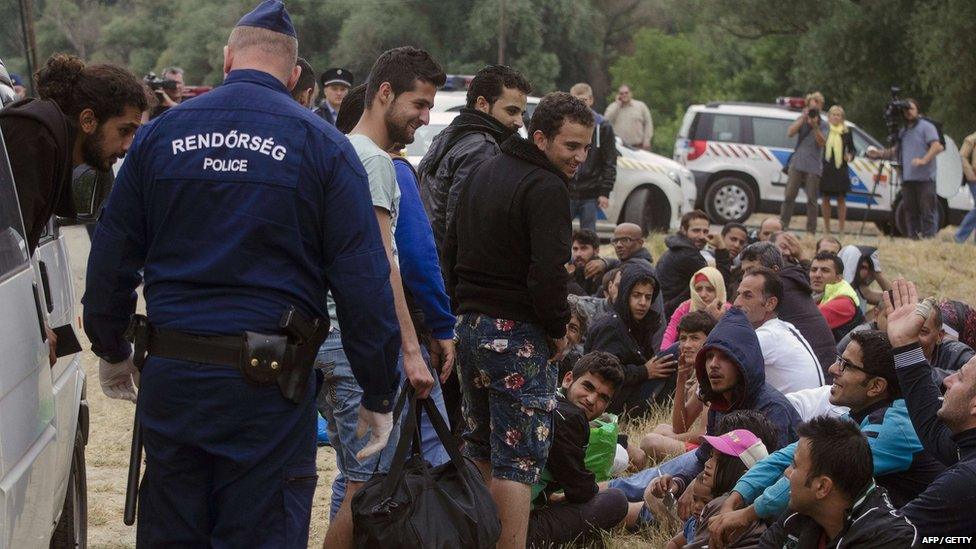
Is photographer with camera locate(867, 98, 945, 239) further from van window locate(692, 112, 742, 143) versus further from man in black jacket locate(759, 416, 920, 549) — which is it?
man in black jacket locate(759, 416, 920, 549)

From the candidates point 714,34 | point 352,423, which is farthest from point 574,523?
point 714,34

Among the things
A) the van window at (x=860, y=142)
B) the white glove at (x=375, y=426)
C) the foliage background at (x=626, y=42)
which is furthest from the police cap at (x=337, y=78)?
the foliage background at (x=626, y=42)

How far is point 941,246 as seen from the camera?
14117mm

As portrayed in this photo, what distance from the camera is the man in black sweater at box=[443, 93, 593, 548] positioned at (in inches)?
177

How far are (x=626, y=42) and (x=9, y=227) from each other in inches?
1644

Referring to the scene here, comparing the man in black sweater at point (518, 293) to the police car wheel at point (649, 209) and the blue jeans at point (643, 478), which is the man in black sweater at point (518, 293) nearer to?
the blue jeans at point (643, 478)

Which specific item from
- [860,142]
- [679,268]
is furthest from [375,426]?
[860,142]

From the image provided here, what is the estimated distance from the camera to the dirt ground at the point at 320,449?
5789mm

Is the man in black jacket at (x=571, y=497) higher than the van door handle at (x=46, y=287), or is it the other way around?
the van door handle at (x=46, y=287)

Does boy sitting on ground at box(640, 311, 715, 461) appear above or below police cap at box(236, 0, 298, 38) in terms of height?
below

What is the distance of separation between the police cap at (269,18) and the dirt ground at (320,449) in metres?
2.82

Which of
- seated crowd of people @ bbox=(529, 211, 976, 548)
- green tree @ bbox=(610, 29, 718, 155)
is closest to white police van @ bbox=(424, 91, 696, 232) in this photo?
seated crowd of people @ bbox=(529, 211, 976, 548)

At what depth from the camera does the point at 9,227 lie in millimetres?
3625

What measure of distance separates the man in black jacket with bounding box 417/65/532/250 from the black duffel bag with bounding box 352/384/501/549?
163 cm
